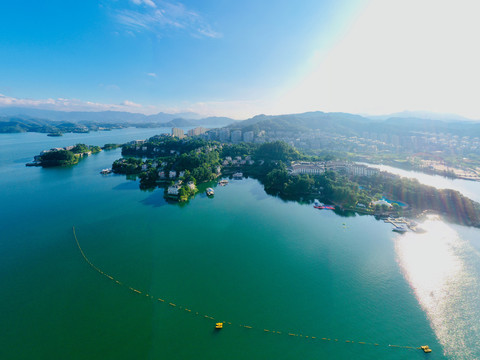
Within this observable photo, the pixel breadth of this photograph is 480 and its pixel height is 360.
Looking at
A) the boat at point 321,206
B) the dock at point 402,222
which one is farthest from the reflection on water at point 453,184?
the boat at point 321,206

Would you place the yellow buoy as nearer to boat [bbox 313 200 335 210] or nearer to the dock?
the dock

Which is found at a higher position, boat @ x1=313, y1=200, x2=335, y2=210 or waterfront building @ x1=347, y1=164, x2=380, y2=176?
waterfront building @ x1=347, y1=164, x2=380, y2=176

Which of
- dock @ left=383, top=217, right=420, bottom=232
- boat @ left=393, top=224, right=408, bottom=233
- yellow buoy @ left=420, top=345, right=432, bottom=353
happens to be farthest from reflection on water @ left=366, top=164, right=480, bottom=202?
yellow buoy @ left=420, top=345, right=432, bottom=353

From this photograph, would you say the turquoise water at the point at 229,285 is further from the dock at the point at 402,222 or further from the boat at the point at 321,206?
the boat at the point at 321,206

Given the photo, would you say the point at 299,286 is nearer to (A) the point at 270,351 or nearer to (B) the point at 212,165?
(A) the point at 270,351

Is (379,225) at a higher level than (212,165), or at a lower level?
lower

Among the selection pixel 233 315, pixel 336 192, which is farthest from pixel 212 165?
pixel 233 315
